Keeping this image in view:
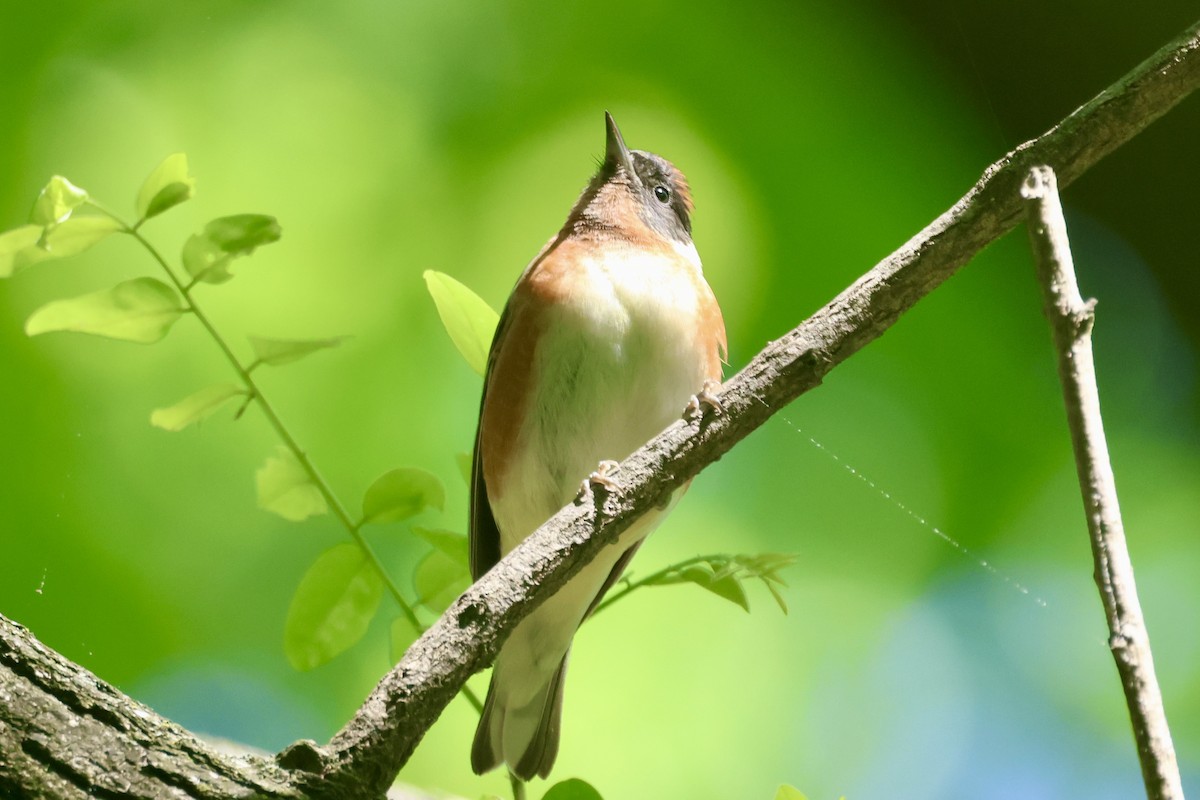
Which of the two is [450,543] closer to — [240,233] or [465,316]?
[465,316]

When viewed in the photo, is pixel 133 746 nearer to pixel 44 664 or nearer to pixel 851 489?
pixel 44 664

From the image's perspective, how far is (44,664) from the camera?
3.10 feet

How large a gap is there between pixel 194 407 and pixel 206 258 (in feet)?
0.72

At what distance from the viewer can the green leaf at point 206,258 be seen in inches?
60.3

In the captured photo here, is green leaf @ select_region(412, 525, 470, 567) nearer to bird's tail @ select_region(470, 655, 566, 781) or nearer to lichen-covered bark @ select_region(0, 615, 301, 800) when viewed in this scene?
bird's tail @ select_region(470, 655, 566, 781)

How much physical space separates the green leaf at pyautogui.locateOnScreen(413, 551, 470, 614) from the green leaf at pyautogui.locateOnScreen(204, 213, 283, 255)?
55 cm

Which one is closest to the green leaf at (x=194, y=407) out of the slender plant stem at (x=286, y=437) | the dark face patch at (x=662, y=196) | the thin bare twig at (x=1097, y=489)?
the slender plant stem at (x=286, y=437)

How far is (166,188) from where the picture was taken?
1.51 meters

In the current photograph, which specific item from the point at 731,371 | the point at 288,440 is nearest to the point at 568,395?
the point at 288,440

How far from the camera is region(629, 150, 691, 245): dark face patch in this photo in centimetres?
201

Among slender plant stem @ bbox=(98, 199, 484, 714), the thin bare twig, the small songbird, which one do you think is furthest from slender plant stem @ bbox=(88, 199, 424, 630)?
the thin bare twig

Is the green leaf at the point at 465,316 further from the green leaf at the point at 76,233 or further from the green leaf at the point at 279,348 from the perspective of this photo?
the green leaf at the point at 76,233

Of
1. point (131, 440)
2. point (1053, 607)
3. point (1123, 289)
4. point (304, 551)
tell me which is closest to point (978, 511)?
point (1053, 607)

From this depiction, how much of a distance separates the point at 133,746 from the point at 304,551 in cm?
128
